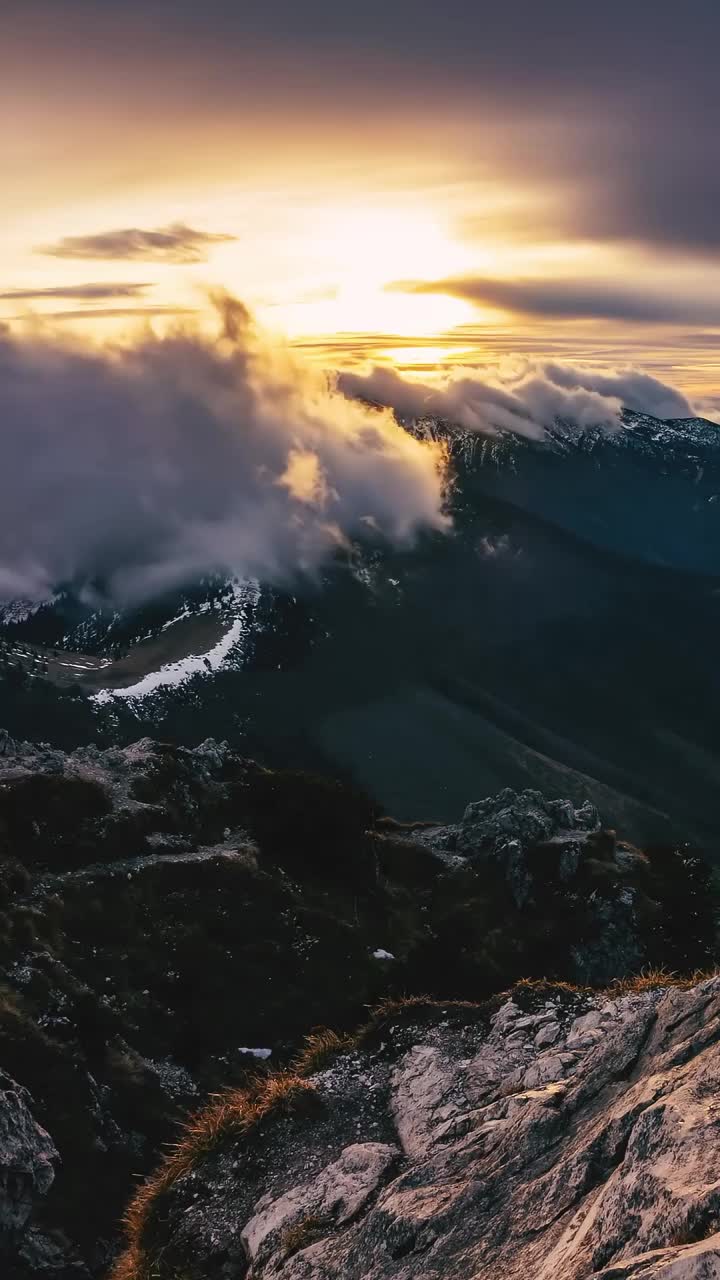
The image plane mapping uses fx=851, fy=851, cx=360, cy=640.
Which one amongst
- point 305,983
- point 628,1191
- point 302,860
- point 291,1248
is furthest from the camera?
point 302,860

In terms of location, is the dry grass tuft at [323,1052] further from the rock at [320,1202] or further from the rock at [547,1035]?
the rock at [547,1035]

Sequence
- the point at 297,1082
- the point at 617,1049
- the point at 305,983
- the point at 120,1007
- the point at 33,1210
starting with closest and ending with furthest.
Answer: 1. the point at 617,1049
2. the point at 297,1082
3. the point at 33,1210
4. the point at 120,1007
5. the point at 305,983

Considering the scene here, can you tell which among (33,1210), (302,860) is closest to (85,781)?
(302,860)

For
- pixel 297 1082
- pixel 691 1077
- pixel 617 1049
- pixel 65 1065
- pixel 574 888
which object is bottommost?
pixel 574 888

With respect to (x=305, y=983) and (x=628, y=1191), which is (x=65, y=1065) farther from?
(x=628, y=1191)

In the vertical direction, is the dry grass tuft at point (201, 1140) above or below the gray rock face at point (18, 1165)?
above

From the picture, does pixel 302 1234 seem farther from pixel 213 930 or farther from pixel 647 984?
pixel 213 930

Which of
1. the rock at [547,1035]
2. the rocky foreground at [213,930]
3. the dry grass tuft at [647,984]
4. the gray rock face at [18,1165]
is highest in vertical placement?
the dry grass tuft at [647,984]

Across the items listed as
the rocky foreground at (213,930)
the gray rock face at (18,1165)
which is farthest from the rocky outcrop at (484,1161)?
the gray rock face at (18,1165)
